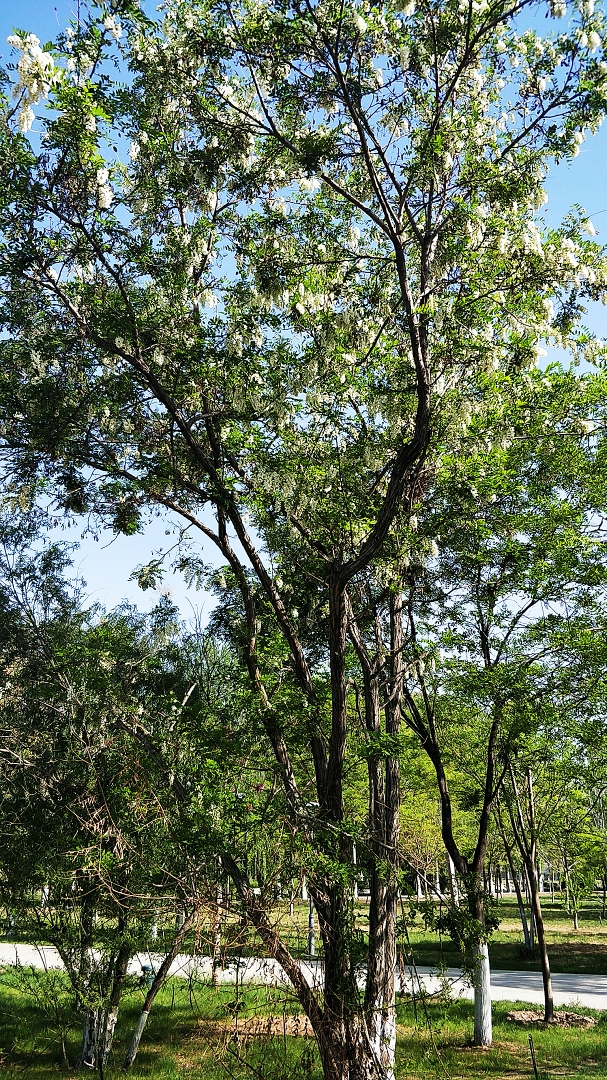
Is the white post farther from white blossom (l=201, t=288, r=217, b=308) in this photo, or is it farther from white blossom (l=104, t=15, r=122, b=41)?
white blossom (l=104, t=15, r=122, b=41)

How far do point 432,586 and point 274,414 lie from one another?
14.1ft

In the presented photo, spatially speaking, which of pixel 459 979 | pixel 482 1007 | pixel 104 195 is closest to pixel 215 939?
pixel 459 979

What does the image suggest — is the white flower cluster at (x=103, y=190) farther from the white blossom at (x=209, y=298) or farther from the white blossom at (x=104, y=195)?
the white blossom at (x=209, y=298)

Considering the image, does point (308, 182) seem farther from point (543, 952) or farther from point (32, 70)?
point (543, 952)

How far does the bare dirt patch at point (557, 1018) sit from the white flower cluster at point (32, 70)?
43.8ft

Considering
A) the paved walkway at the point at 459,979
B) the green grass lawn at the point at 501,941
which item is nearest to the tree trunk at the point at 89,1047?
the paved walkway at the point at 459,979

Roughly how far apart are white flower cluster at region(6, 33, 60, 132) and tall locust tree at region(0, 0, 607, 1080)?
0.02 m

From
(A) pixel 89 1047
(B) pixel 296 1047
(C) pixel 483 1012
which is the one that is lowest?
(A) pixel 89 1047

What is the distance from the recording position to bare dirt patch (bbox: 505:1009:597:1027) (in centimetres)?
1163

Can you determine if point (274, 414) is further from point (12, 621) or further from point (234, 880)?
point (12, 621)

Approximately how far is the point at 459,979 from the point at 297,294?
6.96m

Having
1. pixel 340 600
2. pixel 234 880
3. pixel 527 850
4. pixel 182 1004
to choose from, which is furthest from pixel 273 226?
pixel 182 1004

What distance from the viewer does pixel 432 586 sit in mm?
10219

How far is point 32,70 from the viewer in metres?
4.94
